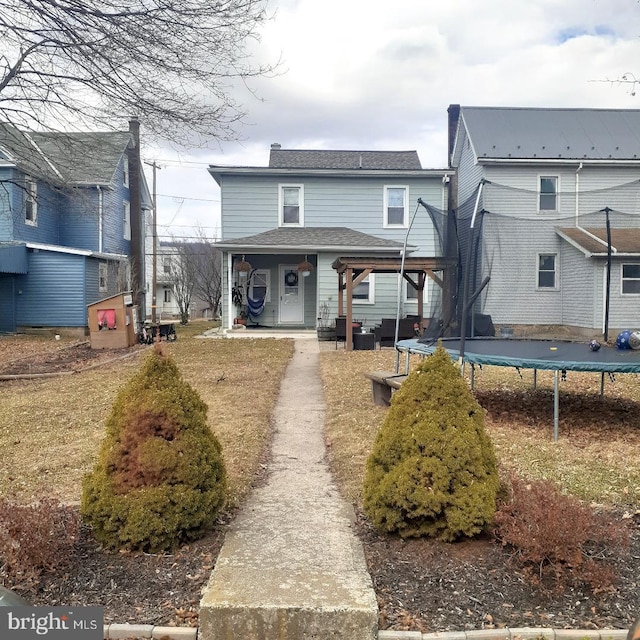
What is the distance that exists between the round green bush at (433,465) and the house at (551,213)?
13.4ft

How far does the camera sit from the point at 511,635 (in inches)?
Result: 105

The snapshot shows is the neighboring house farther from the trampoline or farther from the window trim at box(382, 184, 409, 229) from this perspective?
the trampoline

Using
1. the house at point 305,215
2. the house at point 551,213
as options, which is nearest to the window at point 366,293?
the house at point 305,215

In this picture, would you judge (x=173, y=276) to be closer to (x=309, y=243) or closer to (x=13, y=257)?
(x=13, y=257)

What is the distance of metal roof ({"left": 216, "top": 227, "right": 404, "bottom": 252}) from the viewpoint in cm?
1739

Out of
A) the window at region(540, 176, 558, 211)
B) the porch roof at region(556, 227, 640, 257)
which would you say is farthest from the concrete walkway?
the window at region(540, 176, 558, 211)

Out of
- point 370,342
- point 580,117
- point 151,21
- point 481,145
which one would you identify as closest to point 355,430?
point 151,21

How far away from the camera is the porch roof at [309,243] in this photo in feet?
57.1

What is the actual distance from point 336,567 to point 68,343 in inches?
640

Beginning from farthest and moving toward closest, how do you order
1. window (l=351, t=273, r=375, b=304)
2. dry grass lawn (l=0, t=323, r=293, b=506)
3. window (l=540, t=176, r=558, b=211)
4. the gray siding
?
window (l=540, t=176, r=558, b=211)
the gray siding
window (l=351, t=273, r=375, b=304)
dry grass lawn (l=0, t=323, r=293, b=506)

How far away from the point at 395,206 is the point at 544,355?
13552mm

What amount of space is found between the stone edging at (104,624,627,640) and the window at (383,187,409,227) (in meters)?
17.6

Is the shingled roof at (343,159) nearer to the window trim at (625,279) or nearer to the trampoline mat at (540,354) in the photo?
the window trim at (625,279)

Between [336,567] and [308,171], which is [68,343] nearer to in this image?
[308,171]
